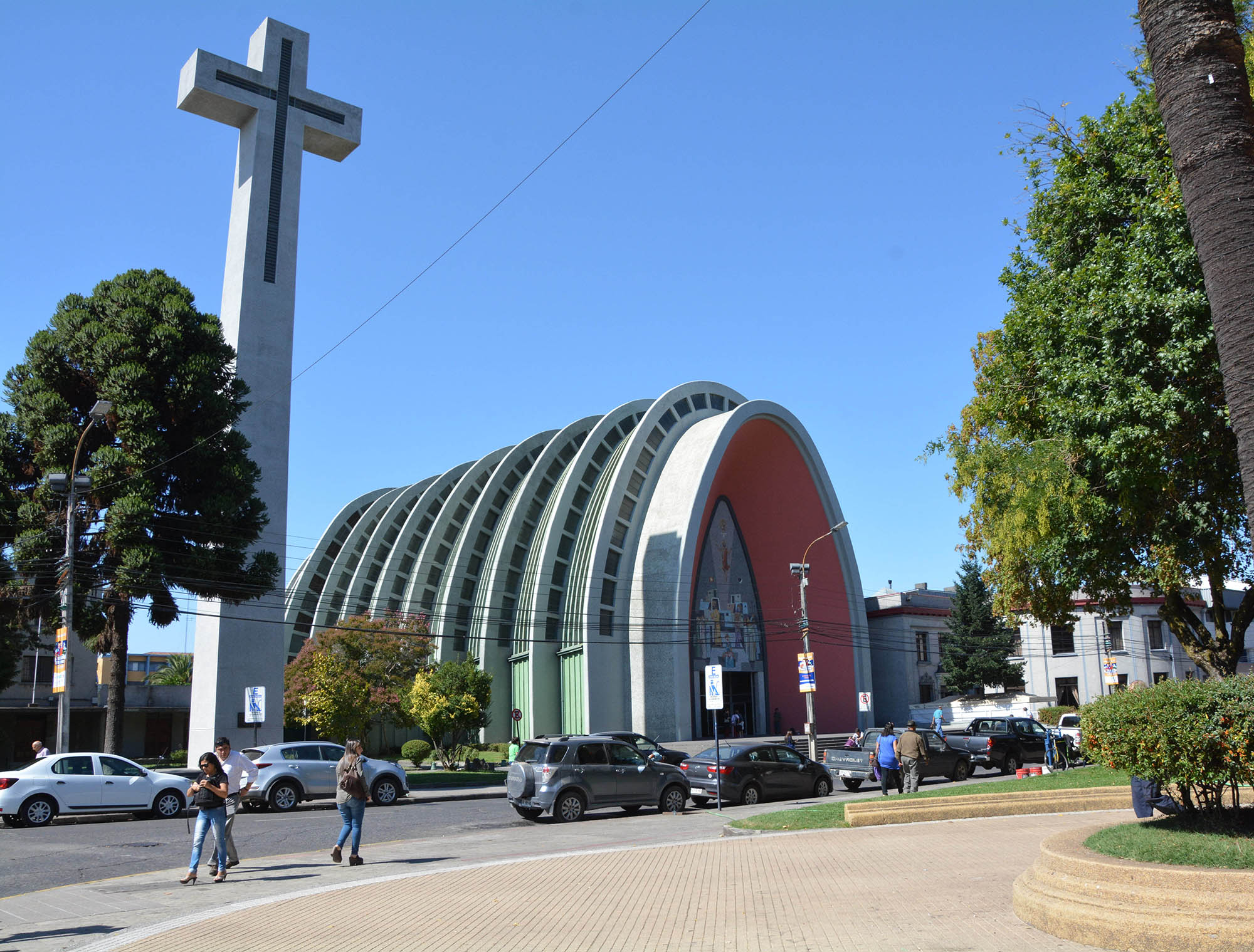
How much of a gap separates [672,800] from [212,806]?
11416 mm

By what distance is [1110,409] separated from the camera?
15.0 m

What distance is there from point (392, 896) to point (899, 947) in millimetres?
5577

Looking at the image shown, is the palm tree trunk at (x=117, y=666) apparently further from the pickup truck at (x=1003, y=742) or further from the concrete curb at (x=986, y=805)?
the pickup truck at (x=1003, y=742)

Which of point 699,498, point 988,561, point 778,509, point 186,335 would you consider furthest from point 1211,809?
point 778,509

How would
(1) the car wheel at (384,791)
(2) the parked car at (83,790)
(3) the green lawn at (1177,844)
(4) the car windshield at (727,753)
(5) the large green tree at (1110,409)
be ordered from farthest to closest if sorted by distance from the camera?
1. (1) the car wheel at (384,791)
2. (4) the car windshield at (727,753)
3. (2) the parked car at (83,790)
4. (5) the large green tree at (1110,409)
5. (3) the green lawn at (1177,844)

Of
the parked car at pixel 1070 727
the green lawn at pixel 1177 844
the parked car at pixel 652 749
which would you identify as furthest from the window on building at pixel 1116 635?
the green lawn at pixel 1177 844

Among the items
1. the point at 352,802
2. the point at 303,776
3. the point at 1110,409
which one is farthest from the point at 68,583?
the point at 1110,409

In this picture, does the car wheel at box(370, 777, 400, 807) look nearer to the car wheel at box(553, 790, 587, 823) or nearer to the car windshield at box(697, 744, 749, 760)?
the car wheel at box(553, 790, 587, 823)

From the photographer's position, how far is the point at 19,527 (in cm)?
2912

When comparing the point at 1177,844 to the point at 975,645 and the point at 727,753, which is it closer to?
the point at 727,753

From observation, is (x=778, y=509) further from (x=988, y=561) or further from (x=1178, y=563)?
(x=1178, y=563)

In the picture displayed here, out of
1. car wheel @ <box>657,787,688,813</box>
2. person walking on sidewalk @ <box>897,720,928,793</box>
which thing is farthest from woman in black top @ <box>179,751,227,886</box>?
person walking on sidewalk @ <box>897,720,928,793</box>

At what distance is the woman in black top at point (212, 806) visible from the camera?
1170 cm

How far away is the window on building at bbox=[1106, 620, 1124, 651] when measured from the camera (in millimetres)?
56594
